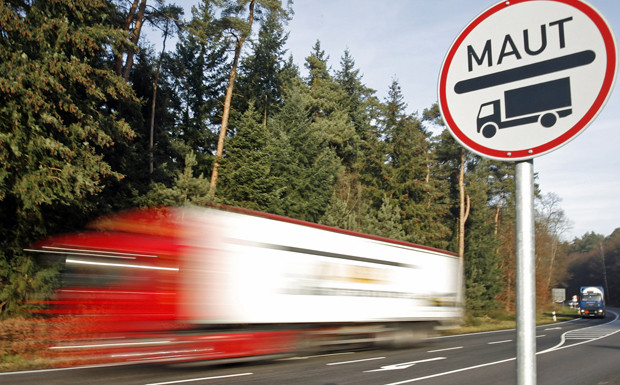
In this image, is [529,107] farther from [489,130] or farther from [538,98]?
[489,130]

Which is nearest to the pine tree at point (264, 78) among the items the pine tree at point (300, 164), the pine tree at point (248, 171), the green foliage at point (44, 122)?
the pine tree at point (300, 164)

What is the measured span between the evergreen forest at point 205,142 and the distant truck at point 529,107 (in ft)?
30.7

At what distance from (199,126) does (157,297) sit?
32709 millimetres

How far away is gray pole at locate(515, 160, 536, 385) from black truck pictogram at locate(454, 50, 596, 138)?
8.8 inches

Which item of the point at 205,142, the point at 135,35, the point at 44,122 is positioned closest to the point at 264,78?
the point at 205,142

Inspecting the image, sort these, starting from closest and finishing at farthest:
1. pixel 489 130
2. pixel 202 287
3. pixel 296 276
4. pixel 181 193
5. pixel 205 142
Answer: pixel 489 130
pixel 202 287
pixel 296 276
pixel 181 193
pixel 205 142

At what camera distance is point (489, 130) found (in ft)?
7.32

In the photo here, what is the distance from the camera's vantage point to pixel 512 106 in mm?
2186

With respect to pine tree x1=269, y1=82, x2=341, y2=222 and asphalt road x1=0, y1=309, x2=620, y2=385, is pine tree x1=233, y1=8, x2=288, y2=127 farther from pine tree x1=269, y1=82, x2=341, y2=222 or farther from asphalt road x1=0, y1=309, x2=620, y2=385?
asphalt road x1=0, y1=309, x2=620, y2=385

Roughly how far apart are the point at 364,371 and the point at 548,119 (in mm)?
10030

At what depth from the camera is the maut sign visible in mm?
2002

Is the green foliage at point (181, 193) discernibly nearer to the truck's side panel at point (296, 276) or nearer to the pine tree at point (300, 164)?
the pine tree at point (300, 164)

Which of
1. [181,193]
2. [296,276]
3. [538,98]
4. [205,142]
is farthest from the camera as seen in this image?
[205,142]

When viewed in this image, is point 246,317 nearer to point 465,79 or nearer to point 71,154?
point 465,79
